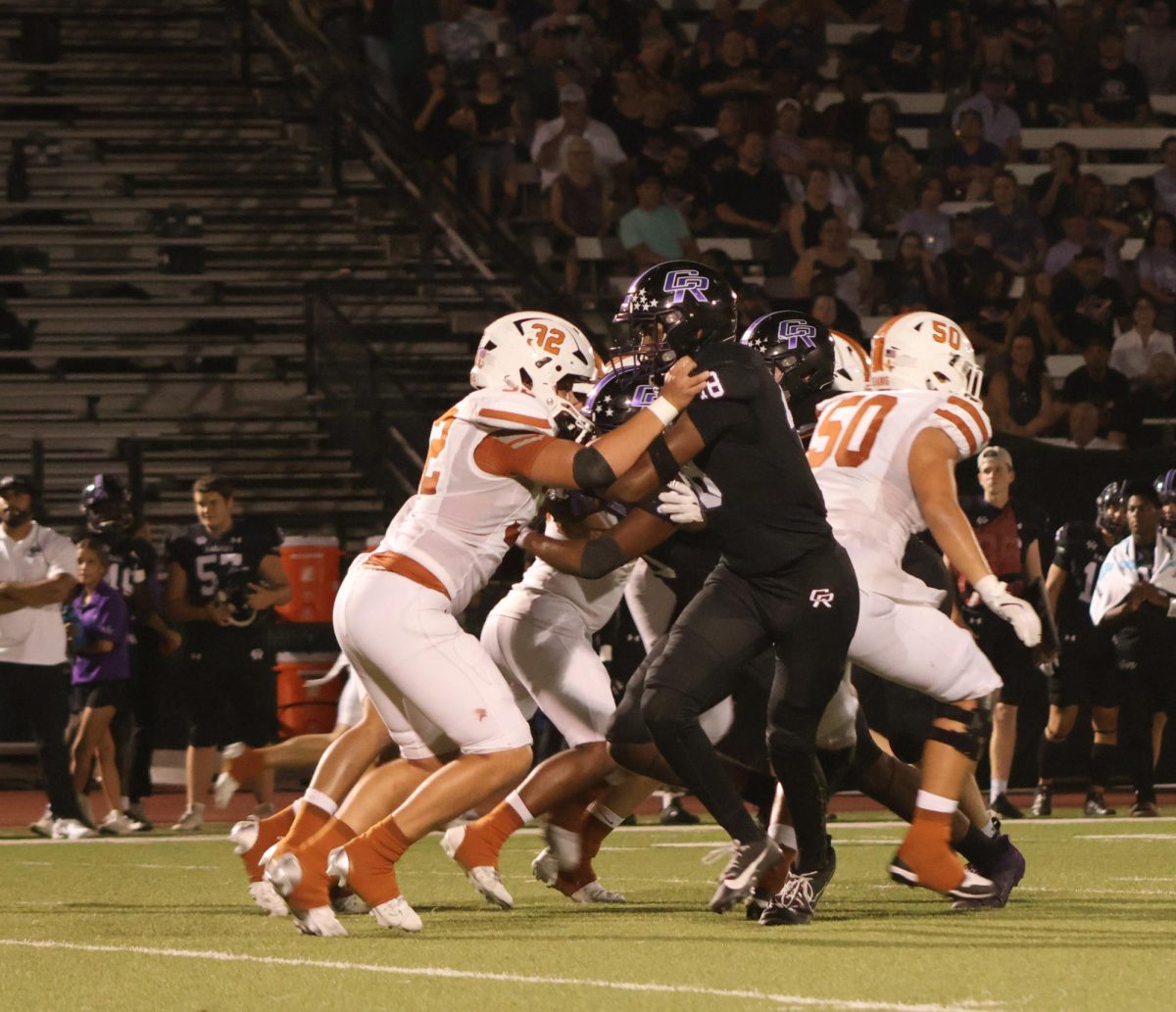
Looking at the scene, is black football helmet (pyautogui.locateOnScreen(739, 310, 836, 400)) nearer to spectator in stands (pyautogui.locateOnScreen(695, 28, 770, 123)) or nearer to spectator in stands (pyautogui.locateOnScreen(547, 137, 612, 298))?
spectator in stands (pyautogui.locateOnScreen(547, 137, 612, 298))

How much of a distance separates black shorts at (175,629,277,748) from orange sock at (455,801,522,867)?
3.98m

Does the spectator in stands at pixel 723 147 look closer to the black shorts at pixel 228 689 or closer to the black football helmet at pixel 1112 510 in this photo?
the black football helmet at pixel 1112 510

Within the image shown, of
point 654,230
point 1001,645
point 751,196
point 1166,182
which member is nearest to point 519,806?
point 1001,645

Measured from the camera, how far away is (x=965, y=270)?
16.8 m

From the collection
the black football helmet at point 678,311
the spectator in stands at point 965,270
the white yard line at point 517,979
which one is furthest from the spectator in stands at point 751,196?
the white yard line at point 517,979

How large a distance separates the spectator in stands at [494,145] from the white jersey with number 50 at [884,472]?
9738 millimetres

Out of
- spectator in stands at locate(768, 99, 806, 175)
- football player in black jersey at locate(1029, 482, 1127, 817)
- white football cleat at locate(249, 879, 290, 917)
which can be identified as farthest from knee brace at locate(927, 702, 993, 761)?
spectator in stands at locate(768, 99, 806, 175)

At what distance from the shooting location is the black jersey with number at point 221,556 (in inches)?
444

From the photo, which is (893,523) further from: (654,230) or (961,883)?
(654,230)

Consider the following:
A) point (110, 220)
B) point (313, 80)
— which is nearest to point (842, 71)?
point (313, 80)

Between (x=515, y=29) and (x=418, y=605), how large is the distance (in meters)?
12.4

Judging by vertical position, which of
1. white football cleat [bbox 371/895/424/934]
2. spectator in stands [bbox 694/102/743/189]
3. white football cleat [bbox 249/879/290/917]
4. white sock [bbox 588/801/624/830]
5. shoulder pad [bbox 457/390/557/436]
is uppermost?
spectator in stands [bbox 694/102/743/189]

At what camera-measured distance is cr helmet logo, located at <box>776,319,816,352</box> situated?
7.96 m

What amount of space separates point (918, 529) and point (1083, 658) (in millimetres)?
5124
